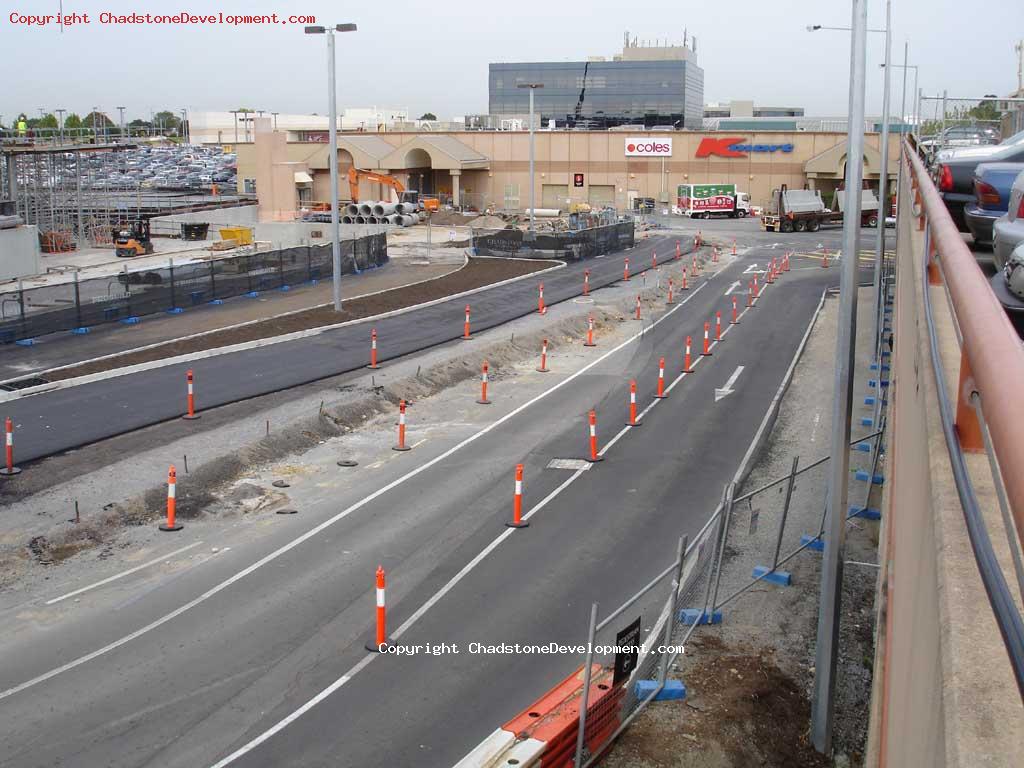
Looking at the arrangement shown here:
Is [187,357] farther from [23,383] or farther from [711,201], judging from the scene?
[711,201]

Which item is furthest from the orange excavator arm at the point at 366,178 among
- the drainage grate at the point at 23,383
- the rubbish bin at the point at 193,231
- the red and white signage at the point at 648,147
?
the drainage grate at the point at 23,383

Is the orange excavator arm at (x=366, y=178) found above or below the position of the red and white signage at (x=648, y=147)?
below

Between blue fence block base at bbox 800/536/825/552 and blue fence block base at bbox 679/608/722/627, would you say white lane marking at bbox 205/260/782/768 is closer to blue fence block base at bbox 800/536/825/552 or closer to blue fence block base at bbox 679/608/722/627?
blue fence block base at bbox 679/608/722/627

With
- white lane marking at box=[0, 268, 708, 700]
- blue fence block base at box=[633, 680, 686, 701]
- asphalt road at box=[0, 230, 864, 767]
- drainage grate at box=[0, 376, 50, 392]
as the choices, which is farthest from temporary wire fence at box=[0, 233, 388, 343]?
blue fence block base at box=[633, 680, 686, 701]

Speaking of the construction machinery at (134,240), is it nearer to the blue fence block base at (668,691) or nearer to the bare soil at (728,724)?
the bare soil at (728,724)

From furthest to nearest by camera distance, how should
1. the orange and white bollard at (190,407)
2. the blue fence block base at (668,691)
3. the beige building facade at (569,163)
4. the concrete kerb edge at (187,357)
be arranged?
the beige building facade at (569,163), the concrete kerb edge at (187,357), the orange and white bollard at (190,407), the blue fence block base at (668,691)

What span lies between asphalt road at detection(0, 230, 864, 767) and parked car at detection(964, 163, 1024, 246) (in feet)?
19.5

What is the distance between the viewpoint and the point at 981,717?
8.40 feet

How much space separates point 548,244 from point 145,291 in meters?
22.8

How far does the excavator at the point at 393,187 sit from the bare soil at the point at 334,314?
21.7 metres

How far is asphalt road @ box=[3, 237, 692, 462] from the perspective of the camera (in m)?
20.2

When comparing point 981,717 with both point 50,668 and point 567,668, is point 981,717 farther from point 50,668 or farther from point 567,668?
point 50,668

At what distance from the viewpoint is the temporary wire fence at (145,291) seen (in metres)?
29.7

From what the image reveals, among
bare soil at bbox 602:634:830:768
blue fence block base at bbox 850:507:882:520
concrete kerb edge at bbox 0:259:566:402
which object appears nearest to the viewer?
bare soil at bbox 602:634:830:768
